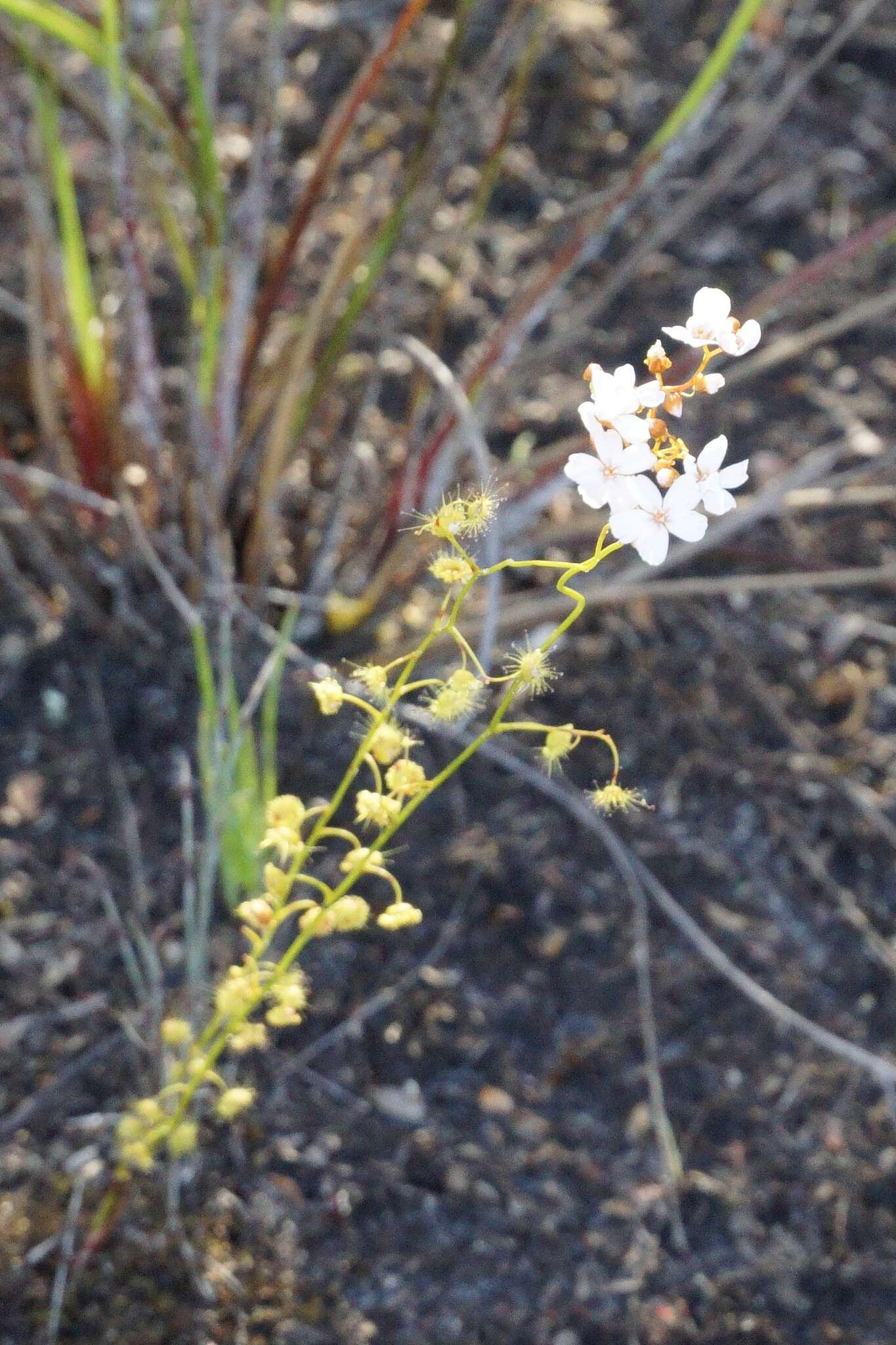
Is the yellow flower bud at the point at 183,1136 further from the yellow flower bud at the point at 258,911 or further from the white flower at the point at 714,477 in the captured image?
the white flower at the point at 714,477

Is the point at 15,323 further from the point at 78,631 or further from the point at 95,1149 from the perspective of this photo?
the point at 95,1149

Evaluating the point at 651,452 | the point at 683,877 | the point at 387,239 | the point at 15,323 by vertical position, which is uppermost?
the point at 15,323

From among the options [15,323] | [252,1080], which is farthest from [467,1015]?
[15,323]

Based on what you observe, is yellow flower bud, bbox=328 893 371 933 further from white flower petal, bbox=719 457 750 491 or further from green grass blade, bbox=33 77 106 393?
green grass blade, bbox=33 77 106 393

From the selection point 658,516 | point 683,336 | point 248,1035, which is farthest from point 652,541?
point 248,1035

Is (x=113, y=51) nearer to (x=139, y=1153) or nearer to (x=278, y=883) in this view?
(x=278, y=883)

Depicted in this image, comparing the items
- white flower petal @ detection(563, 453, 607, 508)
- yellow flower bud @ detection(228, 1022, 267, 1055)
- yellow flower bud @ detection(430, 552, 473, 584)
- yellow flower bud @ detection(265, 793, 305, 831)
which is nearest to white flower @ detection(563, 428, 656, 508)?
white flower petal @ detection(563, 453, 607, 508)
